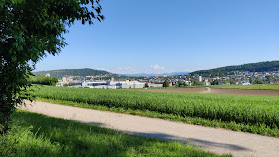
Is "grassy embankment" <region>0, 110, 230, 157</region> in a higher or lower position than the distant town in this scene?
higher

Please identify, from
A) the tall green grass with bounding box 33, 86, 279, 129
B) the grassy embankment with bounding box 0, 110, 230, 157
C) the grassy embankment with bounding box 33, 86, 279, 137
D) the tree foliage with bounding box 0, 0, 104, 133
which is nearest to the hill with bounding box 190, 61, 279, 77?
the tall green grass with bounding box 33, 86, 279, 129

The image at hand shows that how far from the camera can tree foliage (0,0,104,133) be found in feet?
8.77

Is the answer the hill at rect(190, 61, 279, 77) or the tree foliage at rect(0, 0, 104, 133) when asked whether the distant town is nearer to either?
the hill at rect(190, 61, 279, 77)

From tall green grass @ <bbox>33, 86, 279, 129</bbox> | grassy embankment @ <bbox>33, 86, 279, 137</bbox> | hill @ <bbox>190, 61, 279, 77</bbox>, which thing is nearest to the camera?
grassy embankment @ <bbox>33, 86, 279, 137</bbox>

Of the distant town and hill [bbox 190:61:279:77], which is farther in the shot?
hill [bbox 190:61:279:77]

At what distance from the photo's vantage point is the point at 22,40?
2488 millimetres

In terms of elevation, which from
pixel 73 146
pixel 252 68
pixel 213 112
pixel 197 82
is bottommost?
pixel 197 82

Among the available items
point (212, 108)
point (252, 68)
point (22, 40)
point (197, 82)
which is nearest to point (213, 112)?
point (212, 108)

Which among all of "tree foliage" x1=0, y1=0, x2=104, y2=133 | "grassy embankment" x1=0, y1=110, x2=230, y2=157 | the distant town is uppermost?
"tree foliage" x1=0, y1=0, x2=104, y2=133

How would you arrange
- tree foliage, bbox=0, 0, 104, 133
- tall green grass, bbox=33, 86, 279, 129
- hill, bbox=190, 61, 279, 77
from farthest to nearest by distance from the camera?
hill, bbox=190, 61, 279, 77, tall green grass, bbox=33, 86, 279, 129, tree foliage, bbox=0, 0, 104, 133

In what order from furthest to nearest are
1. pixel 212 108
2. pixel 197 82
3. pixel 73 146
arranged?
pixel 197 82 < pixel 212 108 < pixel 73 146

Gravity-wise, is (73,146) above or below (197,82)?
above

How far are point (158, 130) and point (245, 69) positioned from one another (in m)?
182

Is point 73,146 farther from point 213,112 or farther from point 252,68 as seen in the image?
point 252,68
